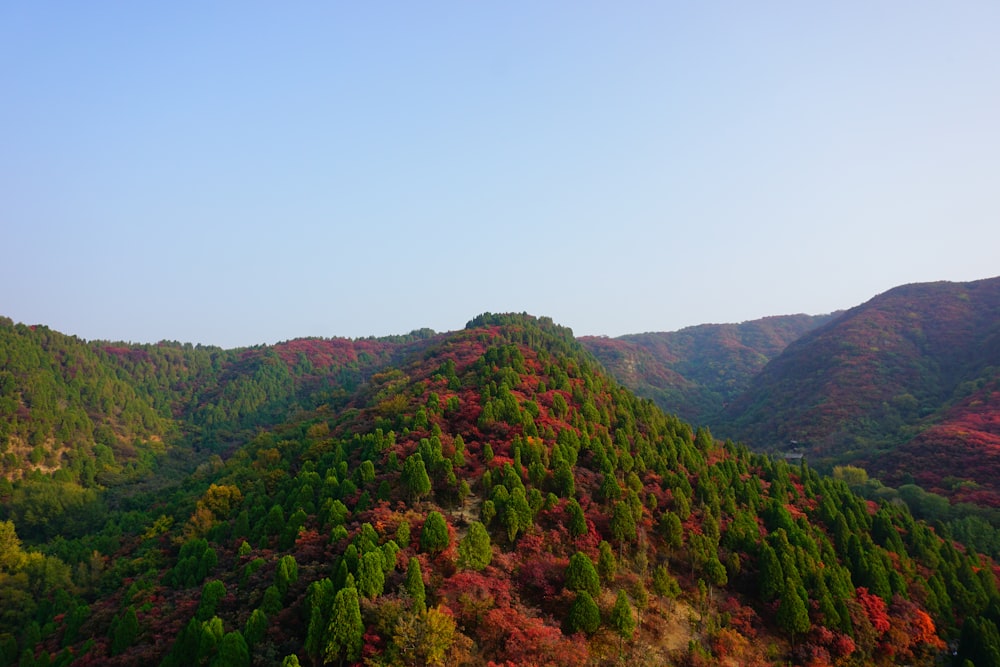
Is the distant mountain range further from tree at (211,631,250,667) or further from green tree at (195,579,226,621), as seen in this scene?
green tree at (195,579,226,621)

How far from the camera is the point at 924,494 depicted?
55531 millimetres

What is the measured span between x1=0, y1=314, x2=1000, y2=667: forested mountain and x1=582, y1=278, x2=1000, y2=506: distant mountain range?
2270cm

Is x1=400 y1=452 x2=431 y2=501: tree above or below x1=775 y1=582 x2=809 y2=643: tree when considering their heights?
above

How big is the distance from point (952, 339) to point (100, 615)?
151668mm

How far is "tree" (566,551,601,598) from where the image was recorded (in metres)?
29.0

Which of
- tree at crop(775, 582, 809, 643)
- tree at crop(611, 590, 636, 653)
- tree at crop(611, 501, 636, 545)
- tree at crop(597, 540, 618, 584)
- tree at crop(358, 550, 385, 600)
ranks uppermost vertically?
tree at crop(358, 550, 385, 600)

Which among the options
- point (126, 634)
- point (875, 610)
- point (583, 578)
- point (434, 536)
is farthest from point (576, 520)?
point (126, 634)

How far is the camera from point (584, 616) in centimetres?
2712

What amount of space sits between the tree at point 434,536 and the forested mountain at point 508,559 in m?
0.13

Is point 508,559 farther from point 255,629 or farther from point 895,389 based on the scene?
point 895,389

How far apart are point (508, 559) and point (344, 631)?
10.6 meters

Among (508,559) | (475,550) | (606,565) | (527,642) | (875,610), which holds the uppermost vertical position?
(475,550)

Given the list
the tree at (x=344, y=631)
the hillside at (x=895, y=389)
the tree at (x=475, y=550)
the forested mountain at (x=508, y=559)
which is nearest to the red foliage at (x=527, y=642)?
the forested mountain at (x=508, y=559)

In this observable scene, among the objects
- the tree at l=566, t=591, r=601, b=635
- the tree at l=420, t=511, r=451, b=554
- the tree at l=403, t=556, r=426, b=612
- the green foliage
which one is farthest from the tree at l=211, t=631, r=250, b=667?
the green foliage
